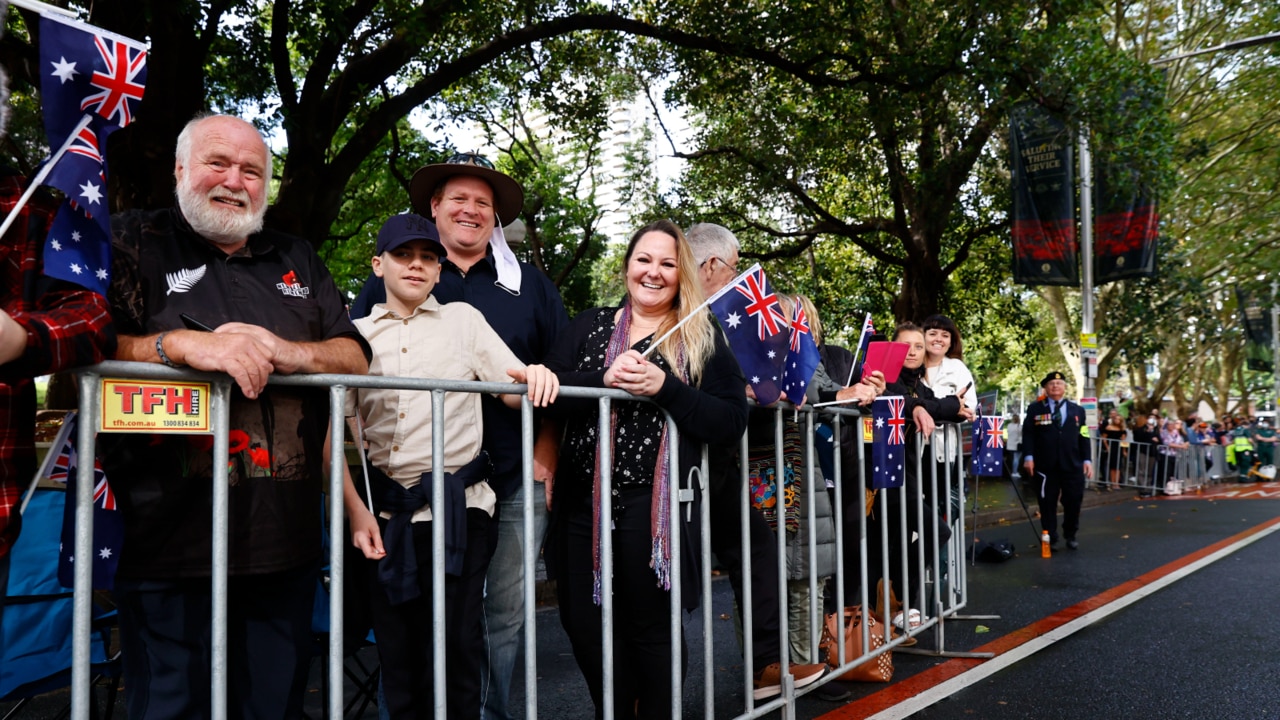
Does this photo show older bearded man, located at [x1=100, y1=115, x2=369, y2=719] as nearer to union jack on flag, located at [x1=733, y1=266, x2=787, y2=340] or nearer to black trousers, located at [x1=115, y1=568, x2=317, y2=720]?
black trousers, located at [x1=115, y1=568, x2=317, y2=720]

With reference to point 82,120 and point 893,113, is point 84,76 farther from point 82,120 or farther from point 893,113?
point 893,113

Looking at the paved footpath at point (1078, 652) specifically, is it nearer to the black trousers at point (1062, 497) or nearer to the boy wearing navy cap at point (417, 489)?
the black trousers at point (1062, 497)

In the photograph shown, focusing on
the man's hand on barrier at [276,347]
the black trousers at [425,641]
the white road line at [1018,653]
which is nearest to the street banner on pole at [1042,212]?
the white road line at [1018,653]

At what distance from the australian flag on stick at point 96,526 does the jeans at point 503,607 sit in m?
1.18

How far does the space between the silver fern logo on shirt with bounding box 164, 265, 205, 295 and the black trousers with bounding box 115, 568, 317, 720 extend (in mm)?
692

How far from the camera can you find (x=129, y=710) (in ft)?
7.20

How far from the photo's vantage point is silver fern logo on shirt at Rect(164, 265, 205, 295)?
2.26 metres

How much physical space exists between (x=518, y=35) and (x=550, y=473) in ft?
25.4

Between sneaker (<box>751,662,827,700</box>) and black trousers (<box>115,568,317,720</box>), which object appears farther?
sneaker (<box>751,662,827,700</box>)

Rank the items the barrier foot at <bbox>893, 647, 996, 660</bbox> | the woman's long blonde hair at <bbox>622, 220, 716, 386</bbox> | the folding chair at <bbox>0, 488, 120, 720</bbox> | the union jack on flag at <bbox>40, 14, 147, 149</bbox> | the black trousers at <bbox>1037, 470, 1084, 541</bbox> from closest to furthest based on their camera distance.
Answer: the union jack on flag at <bbox>40, 14, 147, 149</bbox>, the folding chair at <bbox>0, 488, 120, 720</bbox>, the woman's long blonde hair at <bbox>622, 220, 716, 386</bbox>, the barrier foot at <bbox>893, 647, 996, 660</bbox>, the black trousers at <bbox>1037, 470, 1084, 541</bbox>

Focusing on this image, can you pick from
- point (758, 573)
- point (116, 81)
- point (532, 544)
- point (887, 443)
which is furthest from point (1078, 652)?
point (116, 81)

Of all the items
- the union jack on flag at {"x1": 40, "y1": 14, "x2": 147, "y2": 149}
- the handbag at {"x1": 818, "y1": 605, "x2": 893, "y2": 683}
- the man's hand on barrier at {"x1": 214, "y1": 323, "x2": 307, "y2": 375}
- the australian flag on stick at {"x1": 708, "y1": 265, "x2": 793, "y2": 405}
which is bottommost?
the handbag at {"x1": 818, "y1": 605, "x2": 893, "y2": 683}

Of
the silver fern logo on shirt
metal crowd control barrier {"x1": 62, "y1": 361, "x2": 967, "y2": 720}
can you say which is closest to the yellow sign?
metal crowd control barrier {"x1": 62, "y1": 361, "x2": 967, "y2": 720}

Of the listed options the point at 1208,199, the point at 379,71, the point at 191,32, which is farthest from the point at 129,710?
the point at 1208,199
